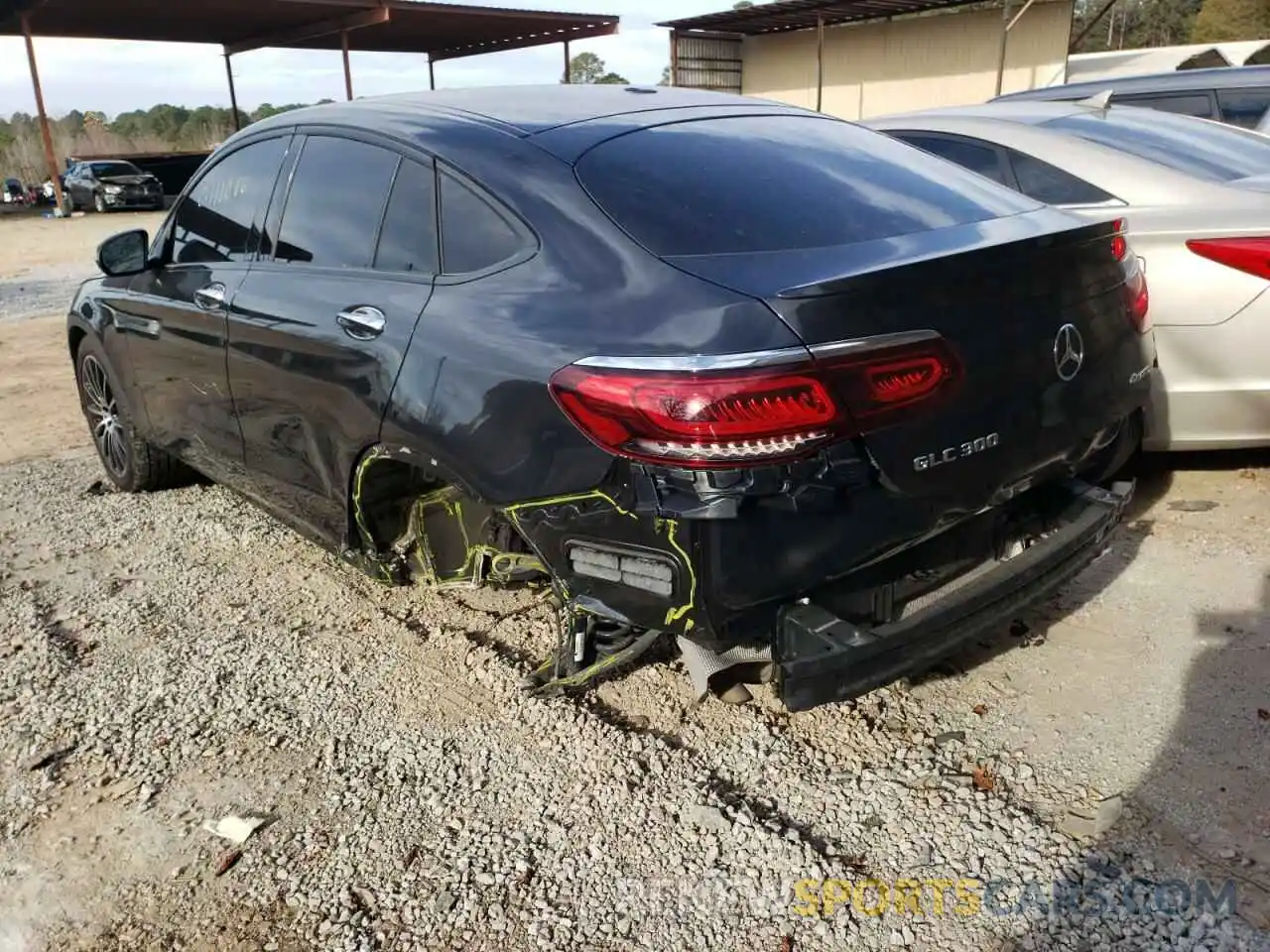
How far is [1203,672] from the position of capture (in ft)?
9.42

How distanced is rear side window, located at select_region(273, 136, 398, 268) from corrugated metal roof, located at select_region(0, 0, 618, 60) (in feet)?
77.0

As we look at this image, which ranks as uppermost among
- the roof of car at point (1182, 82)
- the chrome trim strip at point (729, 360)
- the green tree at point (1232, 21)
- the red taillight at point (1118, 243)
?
the green tree at point (1232, 21)

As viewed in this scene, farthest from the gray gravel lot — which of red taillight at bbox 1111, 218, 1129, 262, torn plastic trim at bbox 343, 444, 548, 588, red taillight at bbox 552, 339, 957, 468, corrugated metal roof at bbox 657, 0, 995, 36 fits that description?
corrugated metal roof at bbox 657, 0, 995, 36

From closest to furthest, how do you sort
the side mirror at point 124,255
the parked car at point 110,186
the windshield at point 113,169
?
the side mirror at point 124,255
the parked car at point 110,186
the windshield at point 113,169

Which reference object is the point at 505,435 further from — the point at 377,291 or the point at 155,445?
the point at 155,445

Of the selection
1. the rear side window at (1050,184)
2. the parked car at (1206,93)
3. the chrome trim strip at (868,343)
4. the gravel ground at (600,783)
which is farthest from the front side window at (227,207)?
the parked car at (1206,93)

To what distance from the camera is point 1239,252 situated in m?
3.55

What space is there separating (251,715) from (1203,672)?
2.75 meters

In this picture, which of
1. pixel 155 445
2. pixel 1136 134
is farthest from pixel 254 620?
pixel 1136 134

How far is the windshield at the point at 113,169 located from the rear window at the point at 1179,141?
28.6 meters

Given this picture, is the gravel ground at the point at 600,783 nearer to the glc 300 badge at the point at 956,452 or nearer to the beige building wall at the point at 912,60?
the glc 300 badge at the point at 956,452

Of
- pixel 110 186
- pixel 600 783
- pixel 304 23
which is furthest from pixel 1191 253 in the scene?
pixel 110 186

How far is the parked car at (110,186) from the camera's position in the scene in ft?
88.5

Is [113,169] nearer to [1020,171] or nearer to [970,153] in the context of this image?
[970,153]
